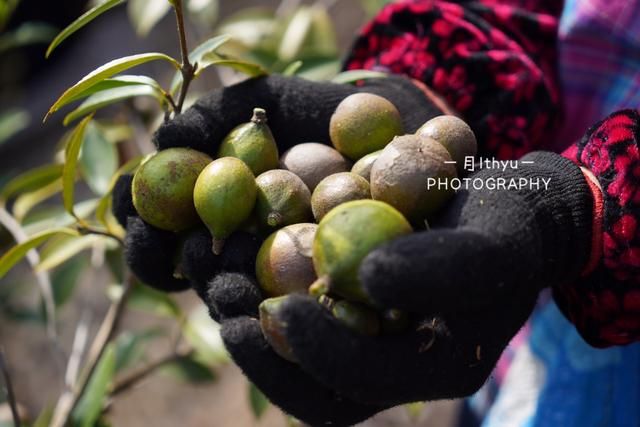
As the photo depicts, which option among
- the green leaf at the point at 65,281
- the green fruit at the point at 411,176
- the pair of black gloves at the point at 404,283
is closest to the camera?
the pair of black gloves at the point at 404,283

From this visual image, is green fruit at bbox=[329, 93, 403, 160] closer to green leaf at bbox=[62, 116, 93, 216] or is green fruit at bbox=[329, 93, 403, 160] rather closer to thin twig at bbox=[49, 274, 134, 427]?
green leaf at bbox=[62, 116, 93, 216]

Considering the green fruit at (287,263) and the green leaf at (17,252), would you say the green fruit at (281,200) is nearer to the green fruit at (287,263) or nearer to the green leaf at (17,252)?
the green fruit at (287,263)

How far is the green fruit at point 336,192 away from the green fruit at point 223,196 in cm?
8

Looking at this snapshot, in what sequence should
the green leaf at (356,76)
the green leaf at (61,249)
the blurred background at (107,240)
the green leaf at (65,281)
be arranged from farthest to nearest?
the green leaf at (65,281) < the blurred background at (107,240) < the green leaf at (61,249) < the green leaf at (356,76)

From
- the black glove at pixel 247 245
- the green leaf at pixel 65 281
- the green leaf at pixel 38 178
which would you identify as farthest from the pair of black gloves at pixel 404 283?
the green leaf at pixel 65 281

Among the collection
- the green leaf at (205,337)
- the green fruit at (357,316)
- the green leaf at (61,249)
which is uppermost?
the green fruit at (357,316)

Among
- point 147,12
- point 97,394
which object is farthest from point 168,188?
point 147,12

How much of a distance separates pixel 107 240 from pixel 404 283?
88 centimetres

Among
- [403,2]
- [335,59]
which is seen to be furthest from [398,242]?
[335,59]

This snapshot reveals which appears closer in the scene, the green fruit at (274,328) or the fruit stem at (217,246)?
the green fruit at (274,328)

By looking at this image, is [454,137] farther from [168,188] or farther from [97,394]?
[97,394]

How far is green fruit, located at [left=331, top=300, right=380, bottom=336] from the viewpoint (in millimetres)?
690

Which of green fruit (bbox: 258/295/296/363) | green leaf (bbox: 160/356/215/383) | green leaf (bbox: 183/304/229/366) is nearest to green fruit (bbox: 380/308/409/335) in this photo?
green fruit (bbox: 258/295/296/363)

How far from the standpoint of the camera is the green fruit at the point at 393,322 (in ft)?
2.31
